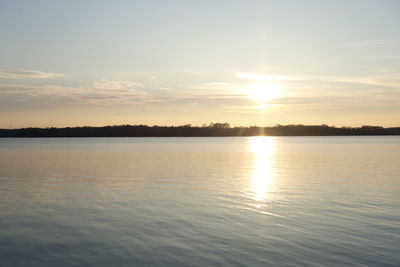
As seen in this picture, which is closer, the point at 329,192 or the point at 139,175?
the point at 329,192

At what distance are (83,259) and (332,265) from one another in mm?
9339

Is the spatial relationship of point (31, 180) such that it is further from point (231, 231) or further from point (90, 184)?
point (231, 231)

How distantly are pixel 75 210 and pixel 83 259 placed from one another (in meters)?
9.63

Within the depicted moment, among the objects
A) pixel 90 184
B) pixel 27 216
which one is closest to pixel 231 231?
pixel 27 216

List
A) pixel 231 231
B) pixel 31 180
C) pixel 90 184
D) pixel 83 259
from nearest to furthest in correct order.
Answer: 1. pixel 83 259
2. pixel 231 231
3. pixel 90 184
4. pixel 31 180

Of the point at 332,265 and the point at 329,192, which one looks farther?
the point at 329,192

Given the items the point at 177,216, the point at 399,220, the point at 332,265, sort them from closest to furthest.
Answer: the point at 332,265 < the point at 399,220 < the point at 177,216

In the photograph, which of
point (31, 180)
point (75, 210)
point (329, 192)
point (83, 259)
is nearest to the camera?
point (83, 259)

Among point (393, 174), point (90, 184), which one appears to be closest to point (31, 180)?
point (90, 184)

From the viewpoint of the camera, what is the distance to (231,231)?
18391 mm

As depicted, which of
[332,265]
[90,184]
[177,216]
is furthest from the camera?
[90,184]

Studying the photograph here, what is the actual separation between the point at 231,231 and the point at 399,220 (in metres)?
9.29

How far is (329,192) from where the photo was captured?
30.0 metres

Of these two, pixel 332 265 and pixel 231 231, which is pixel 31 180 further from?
pixel 332 265
